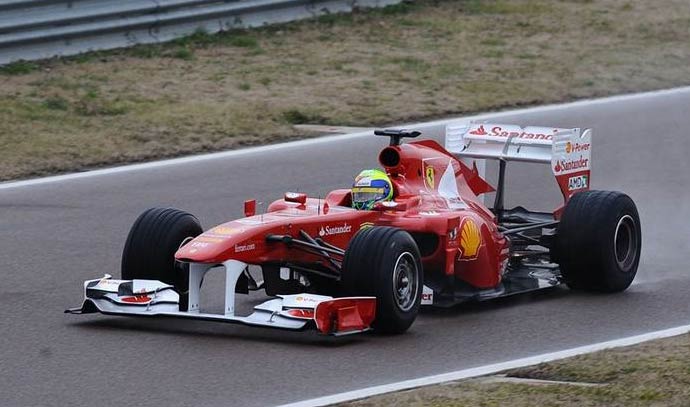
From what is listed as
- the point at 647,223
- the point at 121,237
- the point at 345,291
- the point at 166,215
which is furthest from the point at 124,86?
the point at 345,291

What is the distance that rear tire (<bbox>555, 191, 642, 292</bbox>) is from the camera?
9711 millimetres

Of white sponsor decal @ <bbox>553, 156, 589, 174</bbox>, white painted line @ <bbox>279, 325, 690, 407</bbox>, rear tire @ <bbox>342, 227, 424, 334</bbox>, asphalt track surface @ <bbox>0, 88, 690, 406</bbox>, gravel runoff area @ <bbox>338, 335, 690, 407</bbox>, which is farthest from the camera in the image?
white sponsor decal @ <bbox>553, 156, 589, 174</bbox>

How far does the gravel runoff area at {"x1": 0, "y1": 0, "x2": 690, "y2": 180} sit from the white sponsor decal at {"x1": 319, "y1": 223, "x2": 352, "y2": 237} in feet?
17.0

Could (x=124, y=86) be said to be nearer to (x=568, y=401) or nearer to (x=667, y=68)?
(x=667, y=68)

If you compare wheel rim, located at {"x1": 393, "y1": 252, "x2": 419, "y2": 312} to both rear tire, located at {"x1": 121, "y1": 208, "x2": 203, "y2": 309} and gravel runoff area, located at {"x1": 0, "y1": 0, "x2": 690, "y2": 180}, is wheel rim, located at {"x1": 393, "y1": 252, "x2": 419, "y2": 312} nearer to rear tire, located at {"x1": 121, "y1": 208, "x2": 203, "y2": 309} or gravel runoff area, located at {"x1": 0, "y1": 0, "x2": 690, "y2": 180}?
rear tire, located at {"x1": 121, "y1": 208, "x2": 203, "y2": 309}

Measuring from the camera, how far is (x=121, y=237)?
11367 mm

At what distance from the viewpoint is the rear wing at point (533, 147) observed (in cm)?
1045

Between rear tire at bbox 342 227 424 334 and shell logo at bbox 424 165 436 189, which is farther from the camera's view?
shell logo at bbox 424 165 436 189

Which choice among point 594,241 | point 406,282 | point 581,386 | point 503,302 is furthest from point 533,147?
point 581,386

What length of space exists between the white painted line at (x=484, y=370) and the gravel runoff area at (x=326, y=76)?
6.57m

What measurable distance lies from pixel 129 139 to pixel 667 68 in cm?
760

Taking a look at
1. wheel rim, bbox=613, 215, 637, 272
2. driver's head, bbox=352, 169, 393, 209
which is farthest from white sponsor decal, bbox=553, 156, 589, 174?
driver's head, bbox=352, 169, 393, 209

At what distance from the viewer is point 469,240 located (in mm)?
9344

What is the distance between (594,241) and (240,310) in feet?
7.61
